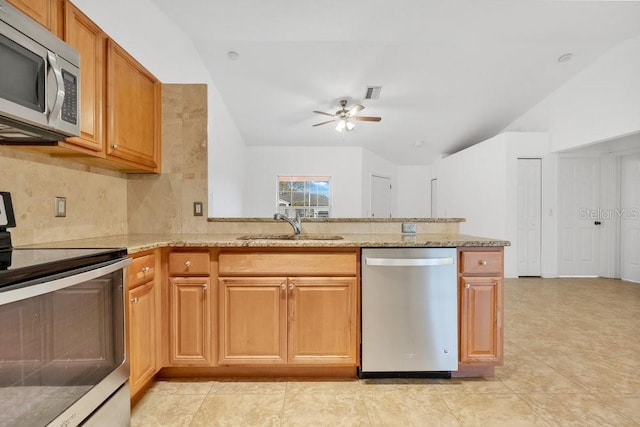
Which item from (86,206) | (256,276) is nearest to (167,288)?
(256,276)

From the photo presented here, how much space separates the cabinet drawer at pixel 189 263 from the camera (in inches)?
73.8

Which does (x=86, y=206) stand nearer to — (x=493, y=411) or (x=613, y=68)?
(x=493, y=411)

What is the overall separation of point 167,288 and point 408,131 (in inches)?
225

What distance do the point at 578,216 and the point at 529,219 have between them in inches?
36.9

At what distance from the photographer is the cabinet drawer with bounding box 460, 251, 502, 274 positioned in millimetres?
1876

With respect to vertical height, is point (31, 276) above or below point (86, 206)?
below

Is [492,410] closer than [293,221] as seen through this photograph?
Yes

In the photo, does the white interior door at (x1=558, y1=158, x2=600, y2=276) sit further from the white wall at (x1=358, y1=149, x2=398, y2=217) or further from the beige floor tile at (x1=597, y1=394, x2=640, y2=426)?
the beige floor tile at (x1=597, y1=394, x2=640, y2=426)

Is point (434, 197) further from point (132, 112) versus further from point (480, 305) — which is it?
point (132, 112)

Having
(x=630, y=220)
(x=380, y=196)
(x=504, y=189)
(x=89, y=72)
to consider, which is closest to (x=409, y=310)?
(x=89, y=72)

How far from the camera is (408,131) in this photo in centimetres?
629

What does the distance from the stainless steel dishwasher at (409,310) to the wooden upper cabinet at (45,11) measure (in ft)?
6.51

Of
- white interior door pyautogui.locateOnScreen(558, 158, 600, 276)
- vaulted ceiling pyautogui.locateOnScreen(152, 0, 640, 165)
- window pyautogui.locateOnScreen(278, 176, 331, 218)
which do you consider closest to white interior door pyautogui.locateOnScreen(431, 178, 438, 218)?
vaulted ceiling pyautogui.locateOnScreen(152, 0, 640, 165)

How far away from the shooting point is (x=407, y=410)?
65.4 inches
